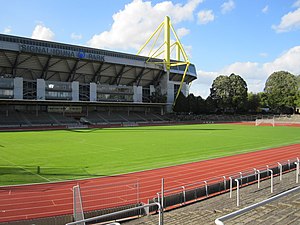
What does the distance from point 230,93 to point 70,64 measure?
165ft

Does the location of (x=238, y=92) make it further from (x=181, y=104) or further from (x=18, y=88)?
(x=18, y=88)

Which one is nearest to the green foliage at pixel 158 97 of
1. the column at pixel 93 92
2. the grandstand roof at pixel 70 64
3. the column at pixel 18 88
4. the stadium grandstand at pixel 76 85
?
the stadium grandstand at pixel 76 85

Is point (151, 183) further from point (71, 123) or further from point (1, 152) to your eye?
point (71, 123)

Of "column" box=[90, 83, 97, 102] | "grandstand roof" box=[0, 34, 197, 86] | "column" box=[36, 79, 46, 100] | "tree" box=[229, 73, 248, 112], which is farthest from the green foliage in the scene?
"column" box=[36, 79, 46, 100]

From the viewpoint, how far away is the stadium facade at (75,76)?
58784 mm

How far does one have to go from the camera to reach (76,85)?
68.0 meters

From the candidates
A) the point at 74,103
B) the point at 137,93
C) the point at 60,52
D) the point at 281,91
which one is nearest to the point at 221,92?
the point at 281,91

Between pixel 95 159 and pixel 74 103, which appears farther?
pixel 74 103

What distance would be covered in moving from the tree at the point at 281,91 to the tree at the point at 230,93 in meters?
10.4

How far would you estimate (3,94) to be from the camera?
58562 millimetres

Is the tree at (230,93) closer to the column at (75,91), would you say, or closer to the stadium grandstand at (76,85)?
the stadium grandstand at (76,85)

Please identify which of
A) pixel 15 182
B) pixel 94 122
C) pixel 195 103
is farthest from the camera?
pixel 195 103

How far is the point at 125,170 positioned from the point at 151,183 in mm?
3378

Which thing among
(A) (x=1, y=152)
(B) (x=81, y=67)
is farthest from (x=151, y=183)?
(B) (x=81, y=67)
